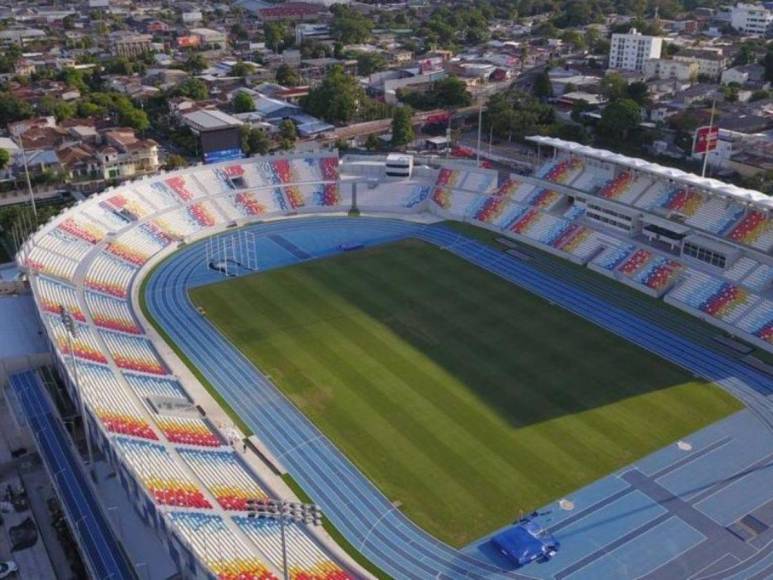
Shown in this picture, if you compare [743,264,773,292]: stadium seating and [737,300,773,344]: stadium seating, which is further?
[743,264,773,292]: stadium seating

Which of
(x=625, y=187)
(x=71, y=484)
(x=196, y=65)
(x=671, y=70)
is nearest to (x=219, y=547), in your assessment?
(x=71, y=484)

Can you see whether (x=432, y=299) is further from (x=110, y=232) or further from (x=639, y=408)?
(x=110, y=232)

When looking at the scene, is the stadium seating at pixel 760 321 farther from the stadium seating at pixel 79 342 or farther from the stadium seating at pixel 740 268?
the stadium seating at pixel 79 342

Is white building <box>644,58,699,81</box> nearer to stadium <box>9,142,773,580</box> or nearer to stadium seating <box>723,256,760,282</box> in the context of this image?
stadium <box>9,142,773,580</box>

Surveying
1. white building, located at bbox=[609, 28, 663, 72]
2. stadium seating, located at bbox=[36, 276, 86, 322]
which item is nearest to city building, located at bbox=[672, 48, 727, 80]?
white building, located at bbox=[609, 28, 663, 72]

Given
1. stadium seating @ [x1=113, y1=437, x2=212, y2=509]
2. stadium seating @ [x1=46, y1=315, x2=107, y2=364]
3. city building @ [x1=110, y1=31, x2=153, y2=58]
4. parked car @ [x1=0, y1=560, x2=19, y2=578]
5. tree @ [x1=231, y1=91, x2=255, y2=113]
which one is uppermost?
city building @ [x1=110, y1=31, x2=153, y2=58]

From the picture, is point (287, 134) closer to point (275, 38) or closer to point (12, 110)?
point (12, 110)
